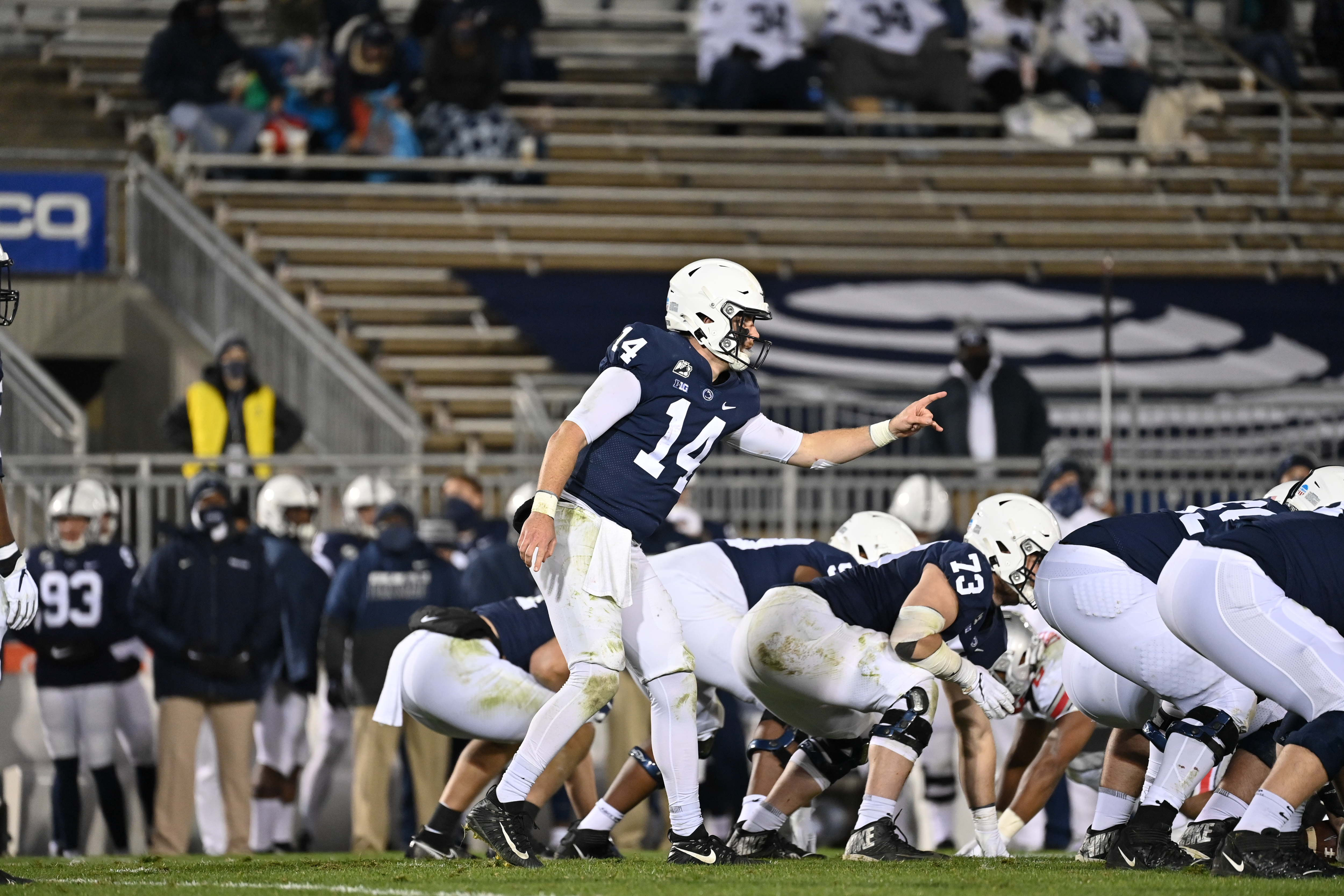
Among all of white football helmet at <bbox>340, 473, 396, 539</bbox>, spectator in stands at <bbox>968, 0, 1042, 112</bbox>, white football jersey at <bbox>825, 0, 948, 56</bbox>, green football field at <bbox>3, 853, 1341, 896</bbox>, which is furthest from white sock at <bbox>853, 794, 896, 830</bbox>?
Answer: spectator in stands at <bbox>968, 0, 1042, 112</bbox>

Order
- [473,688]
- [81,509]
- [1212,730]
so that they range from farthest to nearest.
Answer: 1. [81,509]
2. [473,688]
3. [1212,730]

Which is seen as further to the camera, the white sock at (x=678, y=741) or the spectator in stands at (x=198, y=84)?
the spectator in stands at (x=198, y=84)

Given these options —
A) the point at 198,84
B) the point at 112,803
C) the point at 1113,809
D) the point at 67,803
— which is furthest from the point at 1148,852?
the point at 198,84

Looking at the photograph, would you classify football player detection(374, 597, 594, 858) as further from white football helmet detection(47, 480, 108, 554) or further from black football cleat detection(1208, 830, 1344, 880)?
white football helmet detection(47, 480, 108, 554)

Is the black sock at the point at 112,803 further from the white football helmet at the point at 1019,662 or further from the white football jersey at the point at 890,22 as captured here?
the white football jersey at the point at 890,22

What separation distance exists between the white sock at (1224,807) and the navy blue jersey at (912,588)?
111 cm

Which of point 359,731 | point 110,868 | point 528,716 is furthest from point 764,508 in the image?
point 110,868

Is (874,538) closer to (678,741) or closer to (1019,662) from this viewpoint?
(1019,662)

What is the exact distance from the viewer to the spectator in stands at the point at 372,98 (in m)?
16.5

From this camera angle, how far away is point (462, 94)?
16.6 m

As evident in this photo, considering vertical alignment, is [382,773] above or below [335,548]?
below

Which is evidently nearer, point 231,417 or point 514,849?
point 514,849

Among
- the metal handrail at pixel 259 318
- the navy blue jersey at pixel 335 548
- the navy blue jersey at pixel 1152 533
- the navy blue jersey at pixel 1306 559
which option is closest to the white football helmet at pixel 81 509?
the navy blue jersey at pixel 335 548

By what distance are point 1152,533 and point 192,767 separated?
5.75 metres
